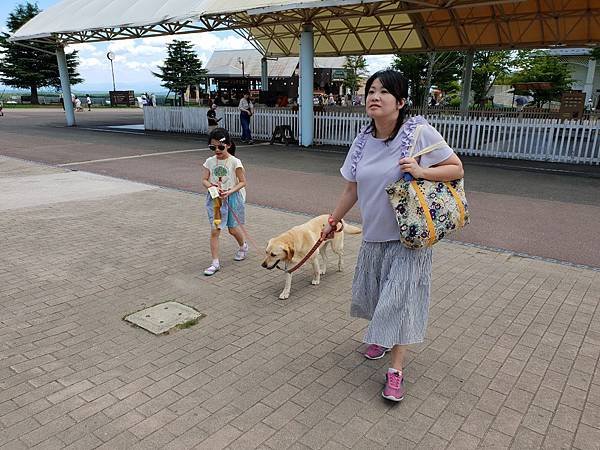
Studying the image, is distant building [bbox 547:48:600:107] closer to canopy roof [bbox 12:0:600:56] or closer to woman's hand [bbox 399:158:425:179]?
canopy roof [bbox 12:0:600:56]

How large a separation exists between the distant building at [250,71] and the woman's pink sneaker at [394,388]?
33.5 metres

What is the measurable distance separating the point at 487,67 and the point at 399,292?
31.2m

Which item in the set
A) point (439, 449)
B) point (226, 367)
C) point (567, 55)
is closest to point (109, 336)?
point (226, 367)

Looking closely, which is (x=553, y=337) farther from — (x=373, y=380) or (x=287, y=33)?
(x=287, y=33)

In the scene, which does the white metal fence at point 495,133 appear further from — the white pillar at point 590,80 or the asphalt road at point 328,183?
the white pillar at point 590,80

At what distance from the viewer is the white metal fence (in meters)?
12.7

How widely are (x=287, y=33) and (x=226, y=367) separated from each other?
23.9 metres

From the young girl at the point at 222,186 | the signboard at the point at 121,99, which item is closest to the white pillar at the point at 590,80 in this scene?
the signboard at the point at 121,99

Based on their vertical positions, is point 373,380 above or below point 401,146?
below

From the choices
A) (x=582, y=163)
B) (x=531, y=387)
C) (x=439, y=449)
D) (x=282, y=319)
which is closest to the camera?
(x=439, y=449)

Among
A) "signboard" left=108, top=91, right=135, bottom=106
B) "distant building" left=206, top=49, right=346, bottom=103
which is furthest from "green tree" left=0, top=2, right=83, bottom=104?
"distant building" left=206, top=49, right=346, bottom=103

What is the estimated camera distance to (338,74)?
51.2m

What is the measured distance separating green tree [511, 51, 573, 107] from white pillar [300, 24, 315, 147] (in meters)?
20.5

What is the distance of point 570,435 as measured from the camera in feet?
8.80
